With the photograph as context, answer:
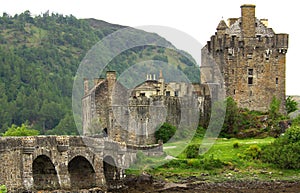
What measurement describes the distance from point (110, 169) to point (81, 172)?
239 centimetres

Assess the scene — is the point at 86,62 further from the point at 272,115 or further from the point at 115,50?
the point at 272,115

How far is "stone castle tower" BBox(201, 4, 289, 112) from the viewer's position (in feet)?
231

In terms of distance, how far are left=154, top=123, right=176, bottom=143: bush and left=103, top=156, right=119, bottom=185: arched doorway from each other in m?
9.09

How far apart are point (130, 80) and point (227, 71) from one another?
38.5 m

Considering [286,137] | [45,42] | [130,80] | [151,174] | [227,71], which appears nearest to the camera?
[151,174]

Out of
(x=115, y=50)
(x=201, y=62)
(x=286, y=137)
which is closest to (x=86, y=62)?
(x=115, y=50)

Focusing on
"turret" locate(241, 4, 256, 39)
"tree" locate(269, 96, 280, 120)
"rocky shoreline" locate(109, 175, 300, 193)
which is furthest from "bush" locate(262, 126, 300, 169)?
"turret" locate(241, 4, 256, 39)

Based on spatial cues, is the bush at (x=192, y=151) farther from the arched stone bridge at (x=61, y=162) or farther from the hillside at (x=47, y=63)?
the hillside at (x=47, y=63)

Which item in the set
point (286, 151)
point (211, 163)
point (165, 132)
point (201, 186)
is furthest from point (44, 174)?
point (286, 151)

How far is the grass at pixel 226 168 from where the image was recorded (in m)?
53.4

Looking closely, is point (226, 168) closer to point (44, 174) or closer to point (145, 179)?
point (145, 179)

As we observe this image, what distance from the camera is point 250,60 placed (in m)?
70.6

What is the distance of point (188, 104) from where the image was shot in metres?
66.8

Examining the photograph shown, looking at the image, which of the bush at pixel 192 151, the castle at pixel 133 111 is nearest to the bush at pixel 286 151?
the bush at pixel 192 151
